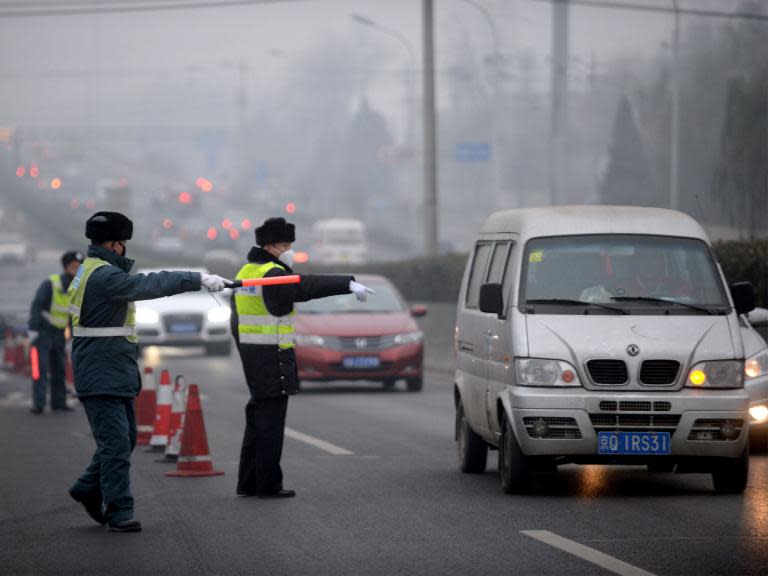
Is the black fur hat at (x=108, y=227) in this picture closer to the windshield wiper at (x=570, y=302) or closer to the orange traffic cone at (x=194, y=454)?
the windshield wiper at (x=570, y=302)

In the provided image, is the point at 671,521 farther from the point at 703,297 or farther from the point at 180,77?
the point at 180,77

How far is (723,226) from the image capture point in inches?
919

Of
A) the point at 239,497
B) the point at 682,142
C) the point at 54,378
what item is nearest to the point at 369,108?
the point at 682,142

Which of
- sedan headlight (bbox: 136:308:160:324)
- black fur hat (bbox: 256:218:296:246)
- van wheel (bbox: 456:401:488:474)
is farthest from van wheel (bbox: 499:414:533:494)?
sedan headlight (bbox: 136:308:160:324)

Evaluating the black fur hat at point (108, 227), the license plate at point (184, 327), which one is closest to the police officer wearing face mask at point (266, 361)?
the black fur hat at point (108, 227)

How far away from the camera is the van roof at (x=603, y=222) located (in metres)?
12.8

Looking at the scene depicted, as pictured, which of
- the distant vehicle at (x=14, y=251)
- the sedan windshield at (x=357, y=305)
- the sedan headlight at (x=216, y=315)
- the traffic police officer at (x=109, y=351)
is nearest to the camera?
the traffic police officer at (x=109, y=351)

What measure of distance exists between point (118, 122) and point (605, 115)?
147731 mm

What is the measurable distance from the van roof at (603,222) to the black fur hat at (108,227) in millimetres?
3264

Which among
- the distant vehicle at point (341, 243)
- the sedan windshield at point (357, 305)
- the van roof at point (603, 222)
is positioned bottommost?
the distant vehicle at point (341, 243)

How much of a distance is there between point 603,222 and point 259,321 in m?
2.62

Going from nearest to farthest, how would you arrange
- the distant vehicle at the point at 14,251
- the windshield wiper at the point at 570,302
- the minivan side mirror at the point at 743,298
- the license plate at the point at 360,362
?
the windshield wiper at the point at 570,302 < the minivan side mirror at the point at 743,298 < the license plate at the point at 360,362 < the distant vehicle at the point at 14,251

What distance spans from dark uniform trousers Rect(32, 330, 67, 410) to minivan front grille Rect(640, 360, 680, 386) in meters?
11.3

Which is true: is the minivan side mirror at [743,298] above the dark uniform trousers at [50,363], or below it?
above
